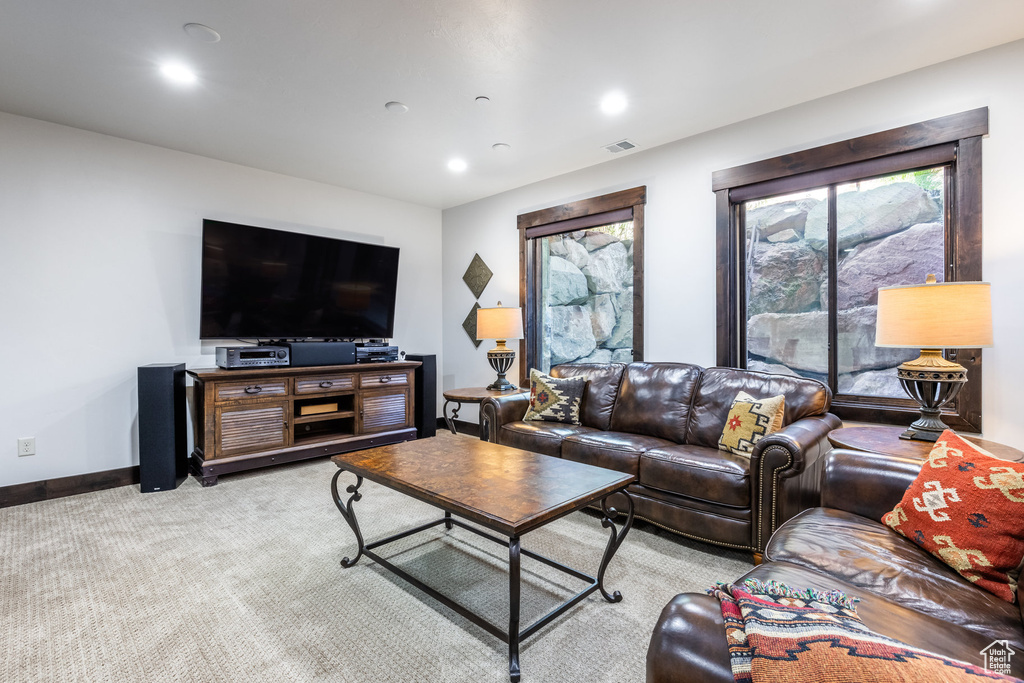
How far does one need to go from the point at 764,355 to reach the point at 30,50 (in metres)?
4.70

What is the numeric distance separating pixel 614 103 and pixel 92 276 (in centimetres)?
395

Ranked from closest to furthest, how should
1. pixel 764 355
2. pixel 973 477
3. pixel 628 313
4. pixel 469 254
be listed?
pixel 973 477 < pixel 764 355 < pixel 628 313 < pixel 469 254

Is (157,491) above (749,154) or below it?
below

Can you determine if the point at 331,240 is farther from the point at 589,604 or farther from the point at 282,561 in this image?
the point at 589,604

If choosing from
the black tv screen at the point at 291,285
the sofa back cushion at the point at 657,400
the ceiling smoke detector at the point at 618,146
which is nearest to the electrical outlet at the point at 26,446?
the black tv screen at the point at 291,285

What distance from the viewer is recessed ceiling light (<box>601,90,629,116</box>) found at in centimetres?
289

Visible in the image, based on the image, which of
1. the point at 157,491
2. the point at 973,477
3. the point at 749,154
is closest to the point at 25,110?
the point at 157,491

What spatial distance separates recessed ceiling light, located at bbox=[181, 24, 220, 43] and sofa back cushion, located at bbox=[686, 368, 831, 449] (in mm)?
3376

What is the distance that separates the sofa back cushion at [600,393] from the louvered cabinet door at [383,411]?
189 cm

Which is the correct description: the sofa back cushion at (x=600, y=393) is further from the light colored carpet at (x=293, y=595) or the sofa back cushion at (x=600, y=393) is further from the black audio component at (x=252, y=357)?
the black audio component at (x=252, y=357)

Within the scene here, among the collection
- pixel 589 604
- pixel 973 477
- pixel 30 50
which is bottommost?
pixel 589 604

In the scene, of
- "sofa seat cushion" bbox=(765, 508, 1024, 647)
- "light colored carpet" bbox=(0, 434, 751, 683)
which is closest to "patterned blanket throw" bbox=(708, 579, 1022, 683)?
"sofa seat cushion" bbox=(765, 508, 1024, 647)

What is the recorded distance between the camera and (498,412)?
3473mm

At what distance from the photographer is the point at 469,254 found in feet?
17.4
